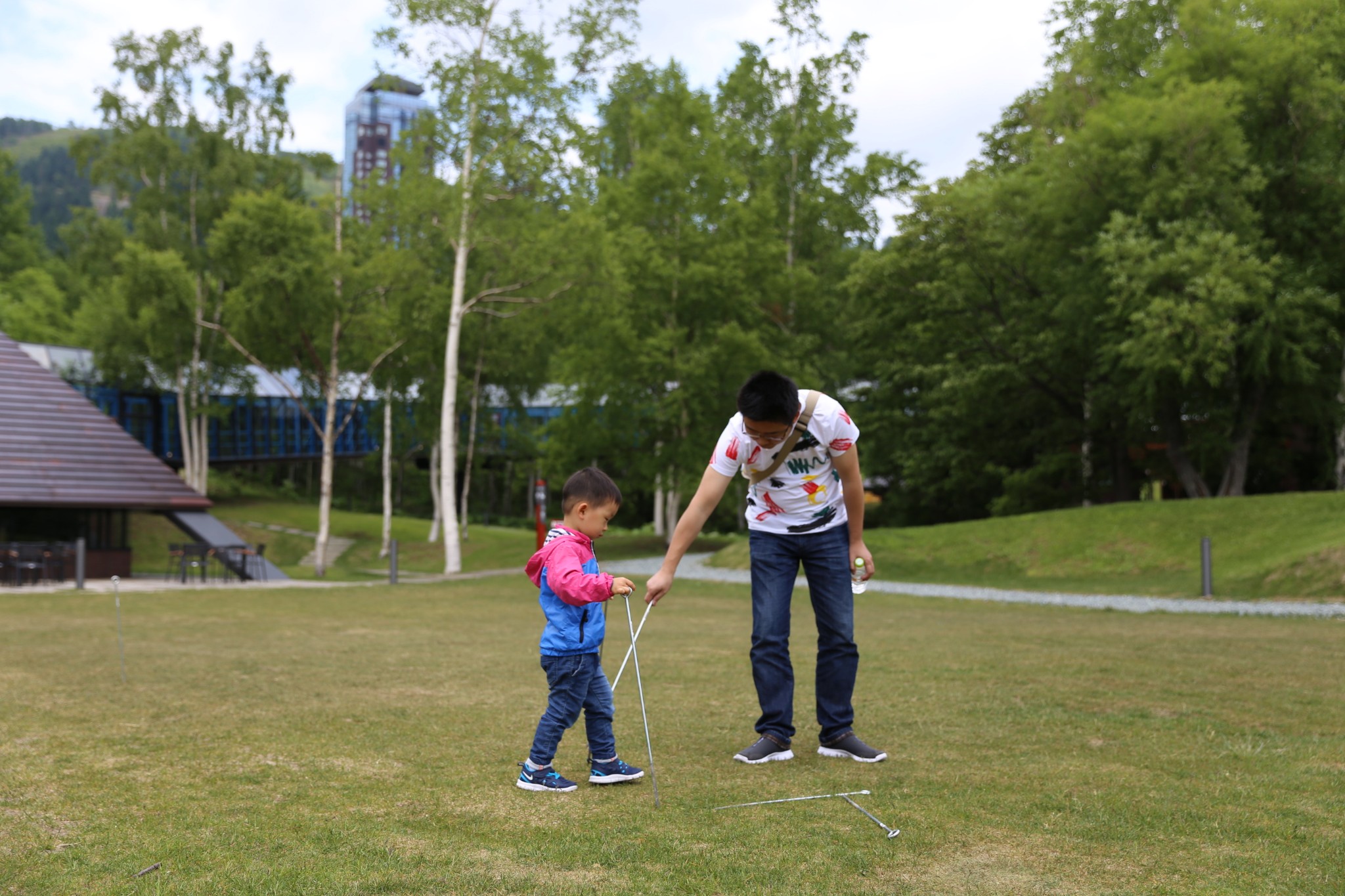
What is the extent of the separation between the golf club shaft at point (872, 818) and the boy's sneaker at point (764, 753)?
741 mm

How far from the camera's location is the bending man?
5.33m

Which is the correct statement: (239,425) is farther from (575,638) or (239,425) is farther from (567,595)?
(567,595)

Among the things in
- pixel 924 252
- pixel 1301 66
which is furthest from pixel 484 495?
pixel 1301 66

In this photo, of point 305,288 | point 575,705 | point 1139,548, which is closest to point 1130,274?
point 1139,548

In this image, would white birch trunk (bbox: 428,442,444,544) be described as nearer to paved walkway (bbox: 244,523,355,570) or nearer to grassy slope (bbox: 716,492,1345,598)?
paved walkway (bbox: 244,523,355,570)

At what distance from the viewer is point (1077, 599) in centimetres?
1978

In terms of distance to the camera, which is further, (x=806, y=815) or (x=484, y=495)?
(x=484, y=495)

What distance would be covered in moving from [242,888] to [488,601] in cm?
1687

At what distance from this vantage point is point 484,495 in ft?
211

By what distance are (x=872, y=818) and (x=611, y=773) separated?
1214 mm

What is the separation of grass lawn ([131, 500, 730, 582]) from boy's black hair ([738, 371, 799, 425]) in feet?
80.6

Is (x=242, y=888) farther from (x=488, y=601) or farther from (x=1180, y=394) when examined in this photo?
(x=1180, y=394)

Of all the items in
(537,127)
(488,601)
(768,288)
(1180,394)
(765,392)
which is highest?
(537,127)

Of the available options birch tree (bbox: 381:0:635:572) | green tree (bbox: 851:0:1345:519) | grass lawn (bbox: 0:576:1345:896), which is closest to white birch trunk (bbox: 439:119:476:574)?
birch tree (bbox: 381:0:635:572)
